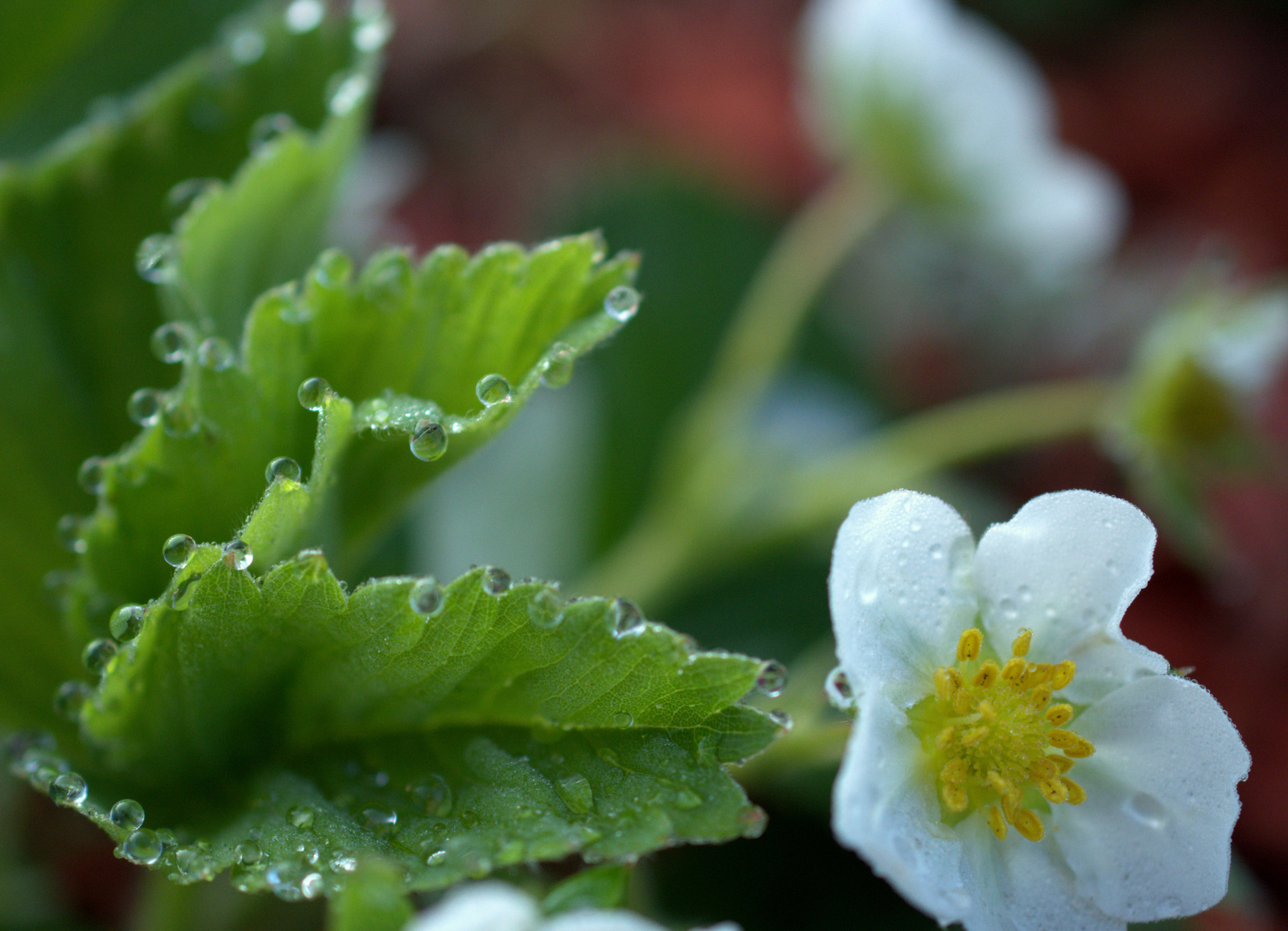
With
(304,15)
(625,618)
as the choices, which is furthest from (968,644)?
(304,15)

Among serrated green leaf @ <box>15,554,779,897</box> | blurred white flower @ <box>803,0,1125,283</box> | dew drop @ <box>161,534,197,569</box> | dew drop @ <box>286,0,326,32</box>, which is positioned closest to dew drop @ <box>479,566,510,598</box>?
serrated green leaf @ <box>15,554,779,897</box>

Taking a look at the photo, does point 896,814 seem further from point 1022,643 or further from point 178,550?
point 178,550

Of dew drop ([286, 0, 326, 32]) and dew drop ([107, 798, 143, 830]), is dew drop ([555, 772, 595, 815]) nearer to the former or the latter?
dew drop ([107, 798, 143, 830])

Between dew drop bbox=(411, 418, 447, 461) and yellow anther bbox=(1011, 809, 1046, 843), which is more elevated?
dew drop bbox=(411, 418, 447, 461)

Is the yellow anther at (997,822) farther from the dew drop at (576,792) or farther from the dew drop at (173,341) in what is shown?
the dew drop at (173,341)

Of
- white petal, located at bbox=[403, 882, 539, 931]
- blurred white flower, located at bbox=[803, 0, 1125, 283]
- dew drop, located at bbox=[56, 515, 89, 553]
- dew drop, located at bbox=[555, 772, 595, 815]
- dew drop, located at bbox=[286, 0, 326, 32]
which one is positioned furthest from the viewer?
blurred white flower, located at bbox=[803, 0, 1125, 283]

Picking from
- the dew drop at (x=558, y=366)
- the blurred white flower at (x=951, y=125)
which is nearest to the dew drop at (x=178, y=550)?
the dew drop at (x=558, y=366)

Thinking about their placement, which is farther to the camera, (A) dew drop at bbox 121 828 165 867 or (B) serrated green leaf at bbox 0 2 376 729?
(B) serrated green leaf at bbox 0 2 376 729
